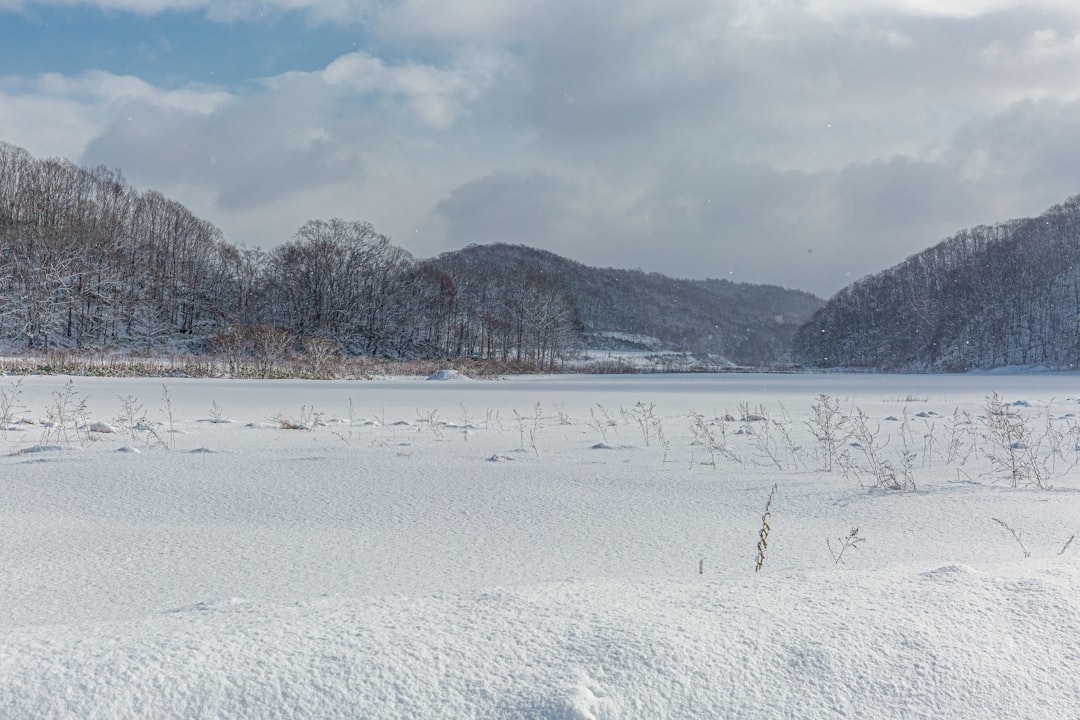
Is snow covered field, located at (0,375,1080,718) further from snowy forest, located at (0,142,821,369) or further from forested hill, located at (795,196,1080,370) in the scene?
forested hill, located at (795,196,1080,370)

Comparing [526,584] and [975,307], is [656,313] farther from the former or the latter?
[526,584]

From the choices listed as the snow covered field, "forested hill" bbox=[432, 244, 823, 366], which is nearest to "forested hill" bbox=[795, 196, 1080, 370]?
"forested hill" bbox=[432, 244, 823, 366]

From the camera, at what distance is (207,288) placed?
58.8 meters

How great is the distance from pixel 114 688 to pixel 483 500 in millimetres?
2504

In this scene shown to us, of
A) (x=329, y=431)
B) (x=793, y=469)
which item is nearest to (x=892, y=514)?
(x=793, y=469)

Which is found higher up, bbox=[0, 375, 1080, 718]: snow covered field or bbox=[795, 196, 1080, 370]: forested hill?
bbox=[795, 196, 1080, 370]: forested hill

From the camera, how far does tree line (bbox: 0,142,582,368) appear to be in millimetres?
43094

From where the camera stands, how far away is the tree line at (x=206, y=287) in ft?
141

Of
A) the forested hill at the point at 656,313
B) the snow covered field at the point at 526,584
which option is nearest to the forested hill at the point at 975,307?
the forested hill at the point at 656,313

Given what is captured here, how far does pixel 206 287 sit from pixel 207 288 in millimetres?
127

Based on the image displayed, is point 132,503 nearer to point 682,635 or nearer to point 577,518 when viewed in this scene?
point 577,518

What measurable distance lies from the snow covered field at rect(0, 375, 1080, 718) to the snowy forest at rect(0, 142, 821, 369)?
3586 centimetres

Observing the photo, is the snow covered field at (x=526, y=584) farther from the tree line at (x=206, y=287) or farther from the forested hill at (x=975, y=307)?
the forested hill at (x=975, y=307)

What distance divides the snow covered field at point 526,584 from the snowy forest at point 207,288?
35864mm
